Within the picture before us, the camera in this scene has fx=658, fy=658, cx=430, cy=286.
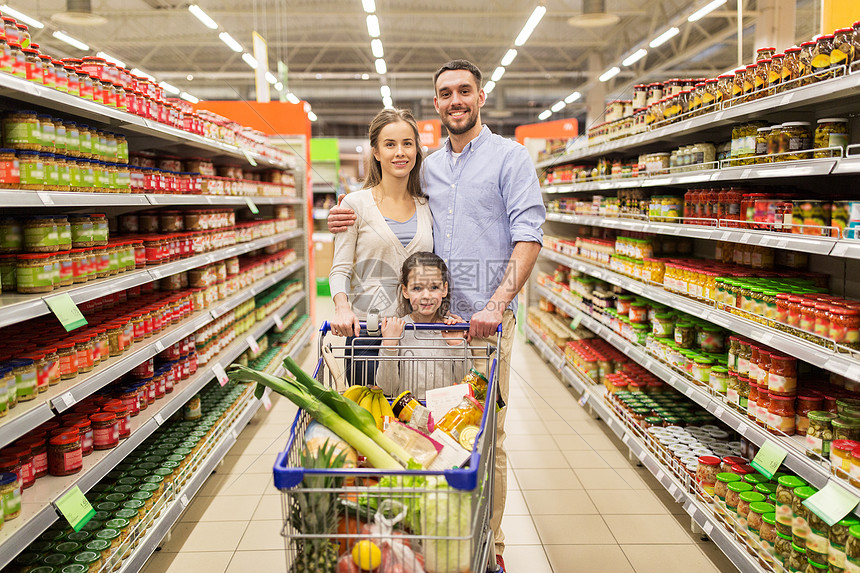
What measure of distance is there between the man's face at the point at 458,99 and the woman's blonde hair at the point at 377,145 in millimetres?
120

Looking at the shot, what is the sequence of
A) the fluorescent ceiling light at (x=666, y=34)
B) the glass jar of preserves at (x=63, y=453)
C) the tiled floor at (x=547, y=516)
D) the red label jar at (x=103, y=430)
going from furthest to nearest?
the fluorescent ceiling light at (x=666, y=34) < the tiled floor at (x=547, y=516) < the red label jar at (x=103, y=430) < the glass jar of preserves at (x=63, y=453)

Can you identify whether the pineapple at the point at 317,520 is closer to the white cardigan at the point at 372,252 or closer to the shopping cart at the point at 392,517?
the shopping cart at the point at 392,517

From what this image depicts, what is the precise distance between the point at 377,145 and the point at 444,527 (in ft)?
5.01

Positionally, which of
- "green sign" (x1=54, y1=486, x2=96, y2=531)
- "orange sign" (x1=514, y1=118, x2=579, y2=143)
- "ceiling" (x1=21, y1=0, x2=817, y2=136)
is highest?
"ceiling" (x1=21, y1=0, x2=817, y2=136)

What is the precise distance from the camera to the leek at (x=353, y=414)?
1.55 metres

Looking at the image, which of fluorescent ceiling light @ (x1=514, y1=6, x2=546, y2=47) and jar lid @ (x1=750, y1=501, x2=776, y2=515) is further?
fluorescent ceiling light @ (x1=514, y1=6, x2=546, y2=47)

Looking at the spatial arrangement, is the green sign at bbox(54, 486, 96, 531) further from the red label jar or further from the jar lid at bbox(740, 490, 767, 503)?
the jar lid at bbox(740, 490, 767, 503)

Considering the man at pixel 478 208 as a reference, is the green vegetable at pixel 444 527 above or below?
below

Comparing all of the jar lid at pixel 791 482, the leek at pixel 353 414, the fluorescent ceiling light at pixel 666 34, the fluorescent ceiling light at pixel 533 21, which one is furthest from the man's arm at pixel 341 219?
the fluorescent ceiling light at pixel 666 34

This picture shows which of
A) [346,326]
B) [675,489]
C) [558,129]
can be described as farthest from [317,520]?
[558,129]

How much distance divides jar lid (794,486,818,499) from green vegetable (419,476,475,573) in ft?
4.75

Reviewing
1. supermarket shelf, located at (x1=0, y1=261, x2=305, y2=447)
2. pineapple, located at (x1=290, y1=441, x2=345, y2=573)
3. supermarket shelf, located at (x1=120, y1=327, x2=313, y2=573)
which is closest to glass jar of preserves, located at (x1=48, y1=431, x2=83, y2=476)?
supermarket shelf, located at (x1=0, y1=261, x2=305, y2=447)

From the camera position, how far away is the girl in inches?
84.3

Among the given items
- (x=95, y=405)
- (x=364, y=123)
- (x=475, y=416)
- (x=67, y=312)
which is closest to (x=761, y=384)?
(x=475, y=416)
